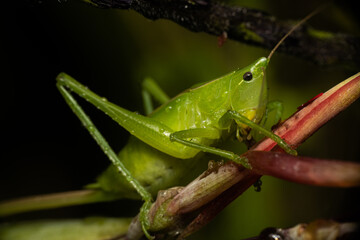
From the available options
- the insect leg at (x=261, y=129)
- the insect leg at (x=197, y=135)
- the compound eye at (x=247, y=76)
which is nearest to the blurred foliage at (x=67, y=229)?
the insect leg at (x=197, y=135)

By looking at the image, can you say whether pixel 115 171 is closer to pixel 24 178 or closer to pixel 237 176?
pixel 24 178

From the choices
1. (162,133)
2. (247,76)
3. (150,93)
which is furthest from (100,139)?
(247,76)

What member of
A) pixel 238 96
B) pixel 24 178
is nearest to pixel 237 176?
pixel 238 96

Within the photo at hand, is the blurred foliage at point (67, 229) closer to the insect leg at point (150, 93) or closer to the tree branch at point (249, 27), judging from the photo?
the insect leg at point (150, 93)

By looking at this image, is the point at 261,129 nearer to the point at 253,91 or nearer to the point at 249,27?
the point at 253,91

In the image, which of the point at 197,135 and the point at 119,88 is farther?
the point at 119,88

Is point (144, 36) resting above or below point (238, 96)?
above
